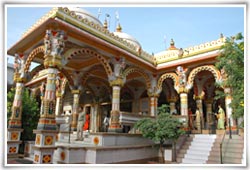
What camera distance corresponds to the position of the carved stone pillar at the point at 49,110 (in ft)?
23.6

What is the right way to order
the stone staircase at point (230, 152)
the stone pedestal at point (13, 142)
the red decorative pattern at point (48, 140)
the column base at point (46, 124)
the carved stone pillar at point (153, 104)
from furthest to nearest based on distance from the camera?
the carved stone pillar at point (153, 104), the stone pedestal at point (13, 142), the stone staircase at point (230, 152), the column base at point (46, 124), the red decorative pattern at point (48, 140)

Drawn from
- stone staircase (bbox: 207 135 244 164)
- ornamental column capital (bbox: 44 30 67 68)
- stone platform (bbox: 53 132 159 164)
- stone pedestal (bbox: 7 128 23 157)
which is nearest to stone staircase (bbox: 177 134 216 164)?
stone staircase (bbox: 207 135 244 164)

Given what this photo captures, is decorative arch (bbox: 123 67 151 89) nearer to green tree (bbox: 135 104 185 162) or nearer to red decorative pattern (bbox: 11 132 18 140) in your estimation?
green tree (bbox: 135 104 185 162)

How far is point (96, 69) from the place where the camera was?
13.0 meters

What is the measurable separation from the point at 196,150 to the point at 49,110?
629 centimetres

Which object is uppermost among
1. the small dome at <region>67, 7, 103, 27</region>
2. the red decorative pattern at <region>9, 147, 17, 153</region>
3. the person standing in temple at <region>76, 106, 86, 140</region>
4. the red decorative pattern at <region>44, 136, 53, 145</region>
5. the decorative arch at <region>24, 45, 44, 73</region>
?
the small dome at <region>67, 7, 103, 27</region>

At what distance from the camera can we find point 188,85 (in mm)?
12055

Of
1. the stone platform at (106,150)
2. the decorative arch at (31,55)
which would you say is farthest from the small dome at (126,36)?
the stone platform at (106,150)

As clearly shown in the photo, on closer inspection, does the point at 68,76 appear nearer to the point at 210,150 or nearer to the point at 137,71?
the point at 137,71

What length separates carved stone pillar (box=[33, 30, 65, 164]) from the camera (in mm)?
7188

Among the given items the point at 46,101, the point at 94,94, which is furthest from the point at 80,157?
the point at 94,94

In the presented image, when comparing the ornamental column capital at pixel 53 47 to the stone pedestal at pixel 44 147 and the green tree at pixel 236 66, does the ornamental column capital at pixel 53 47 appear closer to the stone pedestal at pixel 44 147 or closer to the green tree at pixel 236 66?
the stone pedestal at pixel 44 147

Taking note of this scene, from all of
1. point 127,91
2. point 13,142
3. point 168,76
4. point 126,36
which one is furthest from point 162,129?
point 126,36
